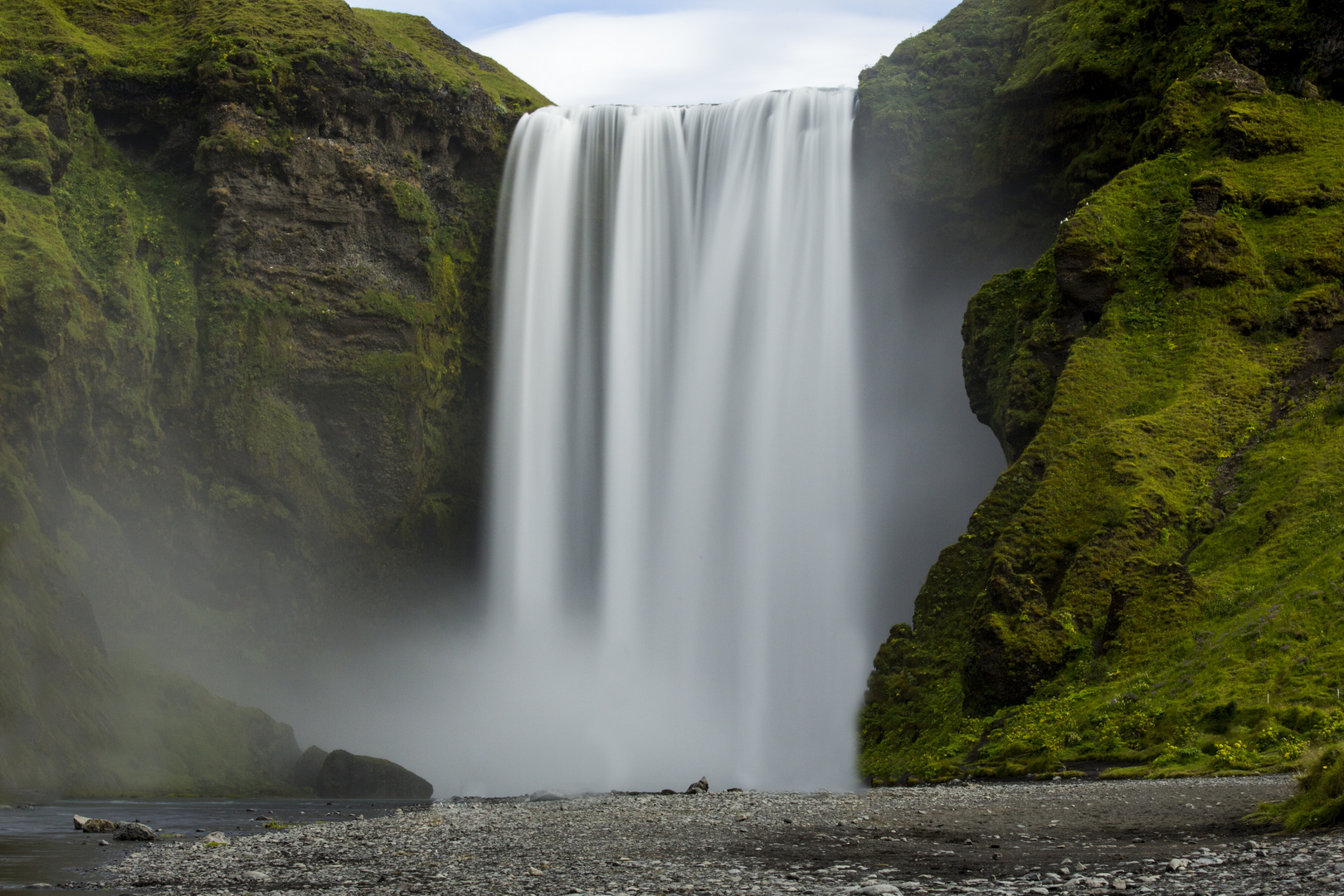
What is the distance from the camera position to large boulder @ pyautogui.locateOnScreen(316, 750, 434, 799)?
34.5 meters

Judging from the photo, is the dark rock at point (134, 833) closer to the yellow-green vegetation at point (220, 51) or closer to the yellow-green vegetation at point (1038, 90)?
the yellow-green vegetation at point (1038, 90)

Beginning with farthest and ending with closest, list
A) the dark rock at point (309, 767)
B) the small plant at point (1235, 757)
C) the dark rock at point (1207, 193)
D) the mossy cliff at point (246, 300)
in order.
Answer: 1. the mossy cliff at point (246, 300)
2. the dark rock at point (309, 767)
3. the dark rock at point (1207, 193)
4. the small plant at point (1235, 757)

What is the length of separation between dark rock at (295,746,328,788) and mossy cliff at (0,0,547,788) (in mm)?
8854

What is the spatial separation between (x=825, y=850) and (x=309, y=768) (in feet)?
93.7

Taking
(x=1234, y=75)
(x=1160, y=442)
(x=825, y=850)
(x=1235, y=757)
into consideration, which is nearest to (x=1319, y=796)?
(x=825, y=850)

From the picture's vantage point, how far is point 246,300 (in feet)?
156

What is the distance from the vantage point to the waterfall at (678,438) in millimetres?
41812

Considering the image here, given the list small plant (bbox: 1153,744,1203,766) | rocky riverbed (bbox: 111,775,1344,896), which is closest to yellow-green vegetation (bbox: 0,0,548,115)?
rocky riverbed (bbox: 111,775,1344,896)

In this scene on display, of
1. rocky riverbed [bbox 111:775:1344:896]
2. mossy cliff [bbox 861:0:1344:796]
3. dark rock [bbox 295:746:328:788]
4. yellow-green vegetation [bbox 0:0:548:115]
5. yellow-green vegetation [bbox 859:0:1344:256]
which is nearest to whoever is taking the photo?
rocky riverbed [bbox 111:775:1344:896]

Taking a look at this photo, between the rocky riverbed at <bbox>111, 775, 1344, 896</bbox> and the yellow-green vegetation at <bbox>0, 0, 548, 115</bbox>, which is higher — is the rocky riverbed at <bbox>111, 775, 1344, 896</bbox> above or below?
below

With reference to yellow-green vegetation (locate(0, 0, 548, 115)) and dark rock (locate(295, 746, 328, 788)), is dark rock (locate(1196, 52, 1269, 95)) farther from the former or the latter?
dark rock (locate(295, 746, 328, 788))

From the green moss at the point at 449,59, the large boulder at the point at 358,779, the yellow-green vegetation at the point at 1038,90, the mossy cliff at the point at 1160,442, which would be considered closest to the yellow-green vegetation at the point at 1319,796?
the mossy cliff at the point at 1160,442

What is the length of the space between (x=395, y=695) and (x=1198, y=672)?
1460 inches

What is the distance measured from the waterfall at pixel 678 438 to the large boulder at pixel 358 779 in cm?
699
